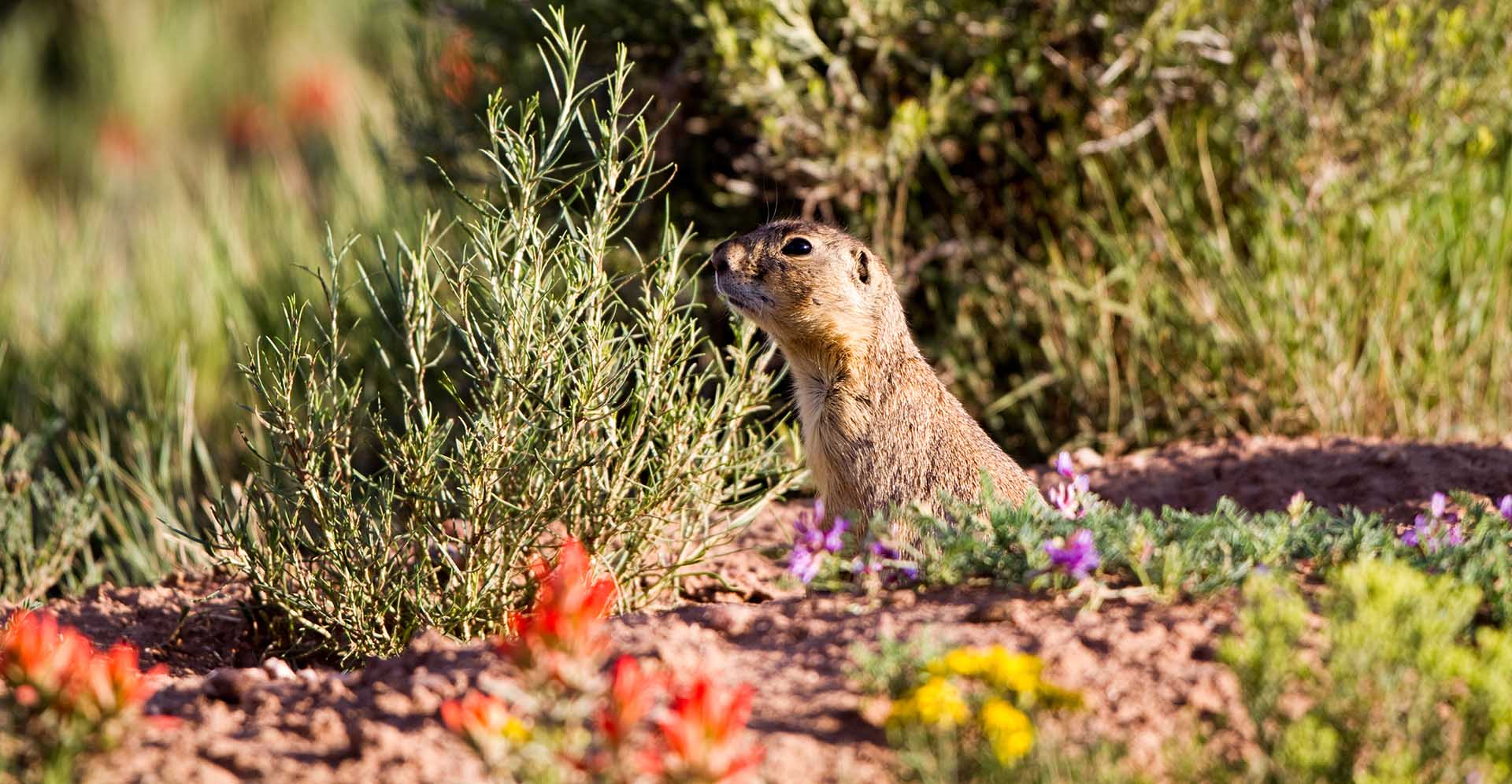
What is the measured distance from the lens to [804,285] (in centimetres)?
436

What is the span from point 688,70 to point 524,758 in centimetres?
398

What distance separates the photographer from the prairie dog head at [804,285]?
4328mm

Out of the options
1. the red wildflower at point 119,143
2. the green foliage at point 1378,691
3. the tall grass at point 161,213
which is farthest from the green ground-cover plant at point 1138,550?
the red wildflower at point 119,143

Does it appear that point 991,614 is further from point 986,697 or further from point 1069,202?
point 1069,202

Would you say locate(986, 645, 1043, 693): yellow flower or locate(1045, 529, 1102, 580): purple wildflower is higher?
locate(1045, 529, 1102, 580): purple wildflower

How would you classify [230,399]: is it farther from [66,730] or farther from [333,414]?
[66,730]

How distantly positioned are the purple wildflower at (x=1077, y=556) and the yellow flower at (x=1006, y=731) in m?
0.61

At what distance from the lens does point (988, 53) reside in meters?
5.62

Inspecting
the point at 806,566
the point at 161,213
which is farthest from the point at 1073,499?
the point at 161,213

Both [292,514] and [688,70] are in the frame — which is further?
[688,70]

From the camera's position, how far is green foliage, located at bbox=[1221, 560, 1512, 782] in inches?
91.4

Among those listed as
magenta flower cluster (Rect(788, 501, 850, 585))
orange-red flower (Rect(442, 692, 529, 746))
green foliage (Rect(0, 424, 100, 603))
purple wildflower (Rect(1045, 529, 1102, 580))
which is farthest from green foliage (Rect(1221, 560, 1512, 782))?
green foliage (Rect(0, 424, 100, 603))

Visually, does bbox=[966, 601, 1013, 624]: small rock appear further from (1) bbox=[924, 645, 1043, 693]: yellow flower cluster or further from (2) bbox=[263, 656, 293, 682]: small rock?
(2) bbox=[263, 656, 293, 682]: small rock

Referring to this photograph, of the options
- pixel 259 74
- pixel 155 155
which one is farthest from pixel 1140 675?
pixel 259 74
